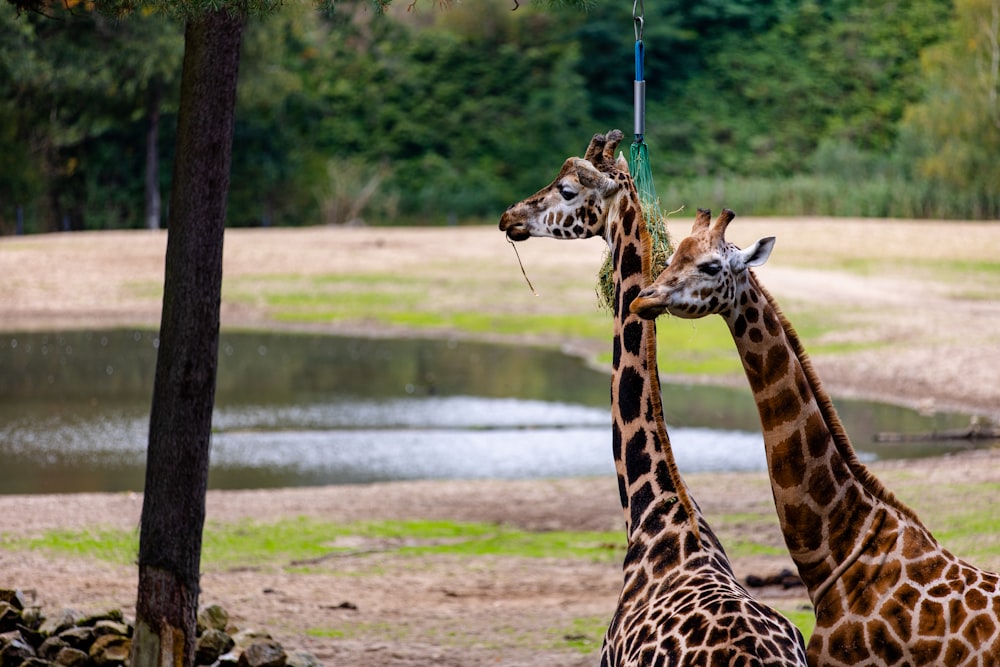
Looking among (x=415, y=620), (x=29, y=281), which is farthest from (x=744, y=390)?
(x=29, y=281)

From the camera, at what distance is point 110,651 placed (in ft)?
20.7

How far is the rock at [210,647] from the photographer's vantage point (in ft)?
20.8

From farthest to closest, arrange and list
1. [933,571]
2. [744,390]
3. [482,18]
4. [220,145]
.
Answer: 1. [482,18]
2. [744,390]
3. [220,145]
4. [933,571]

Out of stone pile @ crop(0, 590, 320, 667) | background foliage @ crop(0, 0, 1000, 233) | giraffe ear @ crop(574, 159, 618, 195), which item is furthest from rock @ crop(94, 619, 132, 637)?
background foliage @ crop(0, 0, 1000, 233)

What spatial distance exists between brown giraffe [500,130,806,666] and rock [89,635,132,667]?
9.66 feet

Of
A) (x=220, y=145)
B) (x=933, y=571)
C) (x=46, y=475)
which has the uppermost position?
(x=220, y=145)

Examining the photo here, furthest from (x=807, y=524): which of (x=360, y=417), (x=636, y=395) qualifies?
(x=360, y=417)

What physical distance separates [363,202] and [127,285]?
1715cm

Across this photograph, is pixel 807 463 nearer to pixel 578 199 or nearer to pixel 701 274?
pixel 701 274

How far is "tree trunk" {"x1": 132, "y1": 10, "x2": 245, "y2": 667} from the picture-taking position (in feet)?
18.6

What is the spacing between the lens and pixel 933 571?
14.8ft

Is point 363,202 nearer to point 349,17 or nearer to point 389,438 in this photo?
point 349,17

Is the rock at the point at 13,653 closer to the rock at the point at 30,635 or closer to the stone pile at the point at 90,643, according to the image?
the stone pile at the point at 90,643

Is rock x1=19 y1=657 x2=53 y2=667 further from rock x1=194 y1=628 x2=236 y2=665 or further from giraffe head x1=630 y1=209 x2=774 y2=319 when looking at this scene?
giraffe head x1=630 y1=209 x2=774 y2=319
